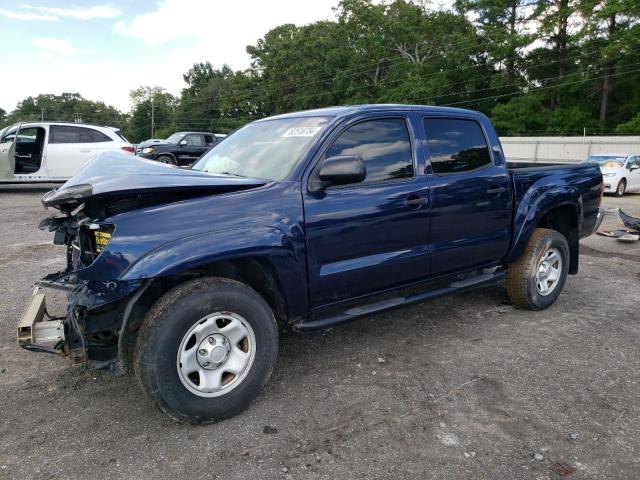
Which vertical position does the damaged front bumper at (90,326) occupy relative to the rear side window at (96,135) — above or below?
below

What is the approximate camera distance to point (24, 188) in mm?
14656

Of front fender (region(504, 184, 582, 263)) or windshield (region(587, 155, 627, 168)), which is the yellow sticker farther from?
windshield (region(587, 155, 627, 168))

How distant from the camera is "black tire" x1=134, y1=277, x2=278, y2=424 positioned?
260 centimetres

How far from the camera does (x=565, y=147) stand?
31688 mm

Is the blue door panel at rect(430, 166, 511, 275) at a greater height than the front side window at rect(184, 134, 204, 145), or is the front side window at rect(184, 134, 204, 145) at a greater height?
the front side window at rect(184, 134, 204, 145)

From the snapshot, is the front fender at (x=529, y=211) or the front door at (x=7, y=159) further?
the front door at (x=7, y=159)

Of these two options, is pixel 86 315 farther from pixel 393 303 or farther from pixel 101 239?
pixel 393 303

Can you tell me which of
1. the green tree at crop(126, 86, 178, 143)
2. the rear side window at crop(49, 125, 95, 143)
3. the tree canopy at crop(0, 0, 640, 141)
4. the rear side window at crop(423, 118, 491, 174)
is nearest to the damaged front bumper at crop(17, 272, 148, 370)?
the rear side window at crop(423, 118, 491, 174)

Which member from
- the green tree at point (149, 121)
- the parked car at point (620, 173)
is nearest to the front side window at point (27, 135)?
the parked car at point (620, 173)

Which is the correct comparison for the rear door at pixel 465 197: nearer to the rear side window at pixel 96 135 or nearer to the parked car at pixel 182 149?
the rear side window at pixel 96 135

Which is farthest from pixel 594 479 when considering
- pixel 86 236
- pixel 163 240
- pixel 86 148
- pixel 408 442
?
pixel 86 148

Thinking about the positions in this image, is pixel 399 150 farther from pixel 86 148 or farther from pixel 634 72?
pixel 634 72

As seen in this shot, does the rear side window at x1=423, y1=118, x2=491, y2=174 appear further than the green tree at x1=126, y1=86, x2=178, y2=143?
No

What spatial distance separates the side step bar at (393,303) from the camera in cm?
320
